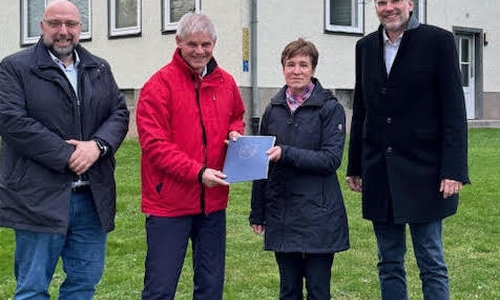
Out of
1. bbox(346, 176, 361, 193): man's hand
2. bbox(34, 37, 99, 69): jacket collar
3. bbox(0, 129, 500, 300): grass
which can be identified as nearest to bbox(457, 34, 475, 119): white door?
bbox(0, 129, 500, 300): grass

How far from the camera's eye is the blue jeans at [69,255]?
4.22 metres

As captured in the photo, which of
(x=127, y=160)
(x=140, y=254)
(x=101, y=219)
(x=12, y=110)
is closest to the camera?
(x=12, y=110)

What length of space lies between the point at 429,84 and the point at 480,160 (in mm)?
8613

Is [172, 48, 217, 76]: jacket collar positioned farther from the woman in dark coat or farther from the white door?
the white door

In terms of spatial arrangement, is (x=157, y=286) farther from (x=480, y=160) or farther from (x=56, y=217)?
(x=480, y=160)

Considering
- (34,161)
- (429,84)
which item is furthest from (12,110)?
(429,84)

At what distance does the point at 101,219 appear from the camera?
4324 mm

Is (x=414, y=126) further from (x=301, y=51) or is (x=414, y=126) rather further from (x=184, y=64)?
(x=184, y=64)

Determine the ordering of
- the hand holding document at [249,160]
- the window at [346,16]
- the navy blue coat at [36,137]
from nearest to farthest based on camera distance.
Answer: the navy blue coat at [36,137]
the hand holding document at [249,160]
the window at [346,16]

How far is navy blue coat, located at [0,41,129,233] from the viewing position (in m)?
4.07

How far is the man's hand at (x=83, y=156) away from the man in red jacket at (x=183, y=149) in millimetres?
275

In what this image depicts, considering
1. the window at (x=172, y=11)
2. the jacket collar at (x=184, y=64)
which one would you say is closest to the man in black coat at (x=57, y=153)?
the jacket collar at (x=184, y=64)

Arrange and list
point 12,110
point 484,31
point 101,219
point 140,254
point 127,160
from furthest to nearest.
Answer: point 484,31 → point 127,160 → point 140,254 → point 101,219 → point 12,110

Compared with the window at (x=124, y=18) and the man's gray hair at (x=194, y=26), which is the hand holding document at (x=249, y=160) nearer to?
the man's gray hair at (x=194, y=26)
